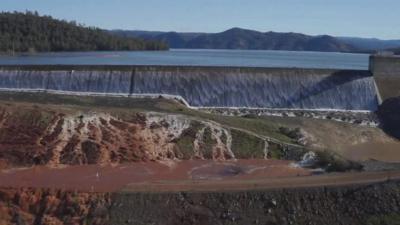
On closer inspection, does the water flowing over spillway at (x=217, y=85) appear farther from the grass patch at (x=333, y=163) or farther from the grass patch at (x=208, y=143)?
the grass patch at (x=333, y=163)

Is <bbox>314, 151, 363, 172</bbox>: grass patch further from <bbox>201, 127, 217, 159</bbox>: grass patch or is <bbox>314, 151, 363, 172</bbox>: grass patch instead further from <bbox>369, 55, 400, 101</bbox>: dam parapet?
<bbox>369, 55, 400, 101</bbox>: dam parapet

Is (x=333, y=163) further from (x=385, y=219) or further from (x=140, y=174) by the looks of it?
(x=140, y=174)

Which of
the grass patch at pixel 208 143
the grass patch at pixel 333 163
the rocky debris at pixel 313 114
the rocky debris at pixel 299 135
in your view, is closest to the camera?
the grass patch at pixel 333 163

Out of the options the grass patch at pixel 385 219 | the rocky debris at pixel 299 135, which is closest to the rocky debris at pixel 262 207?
the grass patch at pixel 385 219

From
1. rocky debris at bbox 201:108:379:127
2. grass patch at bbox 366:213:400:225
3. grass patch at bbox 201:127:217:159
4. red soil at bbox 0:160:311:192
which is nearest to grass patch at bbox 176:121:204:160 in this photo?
grass patch at bbox 201:127:217:159

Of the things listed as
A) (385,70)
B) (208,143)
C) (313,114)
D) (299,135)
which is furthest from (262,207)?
(385,70)

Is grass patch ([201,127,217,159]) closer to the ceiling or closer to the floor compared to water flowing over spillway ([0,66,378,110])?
closer to the floor
